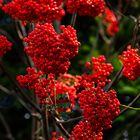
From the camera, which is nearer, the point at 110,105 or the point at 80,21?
the point at 110,105

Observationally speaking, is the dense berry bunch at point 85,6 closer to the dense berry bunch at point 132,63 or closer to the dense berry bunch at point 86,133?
the dense berry bunch at point 132,63

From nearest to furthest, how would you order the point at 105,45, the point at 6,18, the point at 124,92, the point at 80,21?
the point at 6,18 < the point at 124,92 < the point at 105,45 < the point at 80,21

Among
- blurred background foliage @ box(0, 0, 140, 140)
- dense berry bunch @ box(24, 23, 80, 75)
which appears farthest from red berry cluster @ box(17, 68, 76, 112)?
blurred background foliage @ box(0, 0, 140, 140)

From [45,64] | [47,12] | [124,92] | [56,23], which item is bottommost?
[124,92]

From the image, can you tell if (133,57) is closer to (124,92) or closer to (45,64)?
(45,64)

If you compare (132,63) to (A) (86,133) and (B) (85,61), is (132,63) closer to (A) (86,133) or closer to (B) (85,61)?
(A) (86,133)

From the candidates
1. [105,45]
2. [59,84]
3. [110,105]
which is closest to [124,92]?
[105,45]

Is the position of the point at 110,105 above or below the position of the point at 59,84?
above
